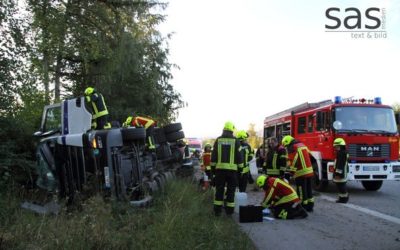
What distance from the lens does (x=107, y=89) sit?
18.8m

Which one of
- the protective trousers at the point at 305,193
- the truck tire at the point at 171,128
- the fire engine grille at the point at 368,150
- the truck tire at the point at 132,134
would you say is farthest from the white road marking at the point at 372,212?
the truck tire at the point at 132,134

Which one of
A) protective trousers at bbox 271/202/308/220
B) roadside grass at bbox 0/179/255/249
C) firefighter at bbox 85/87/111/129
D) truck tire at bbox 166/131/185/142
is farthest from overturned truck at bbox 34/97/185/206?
truck tire at bbox 166/131/185/142

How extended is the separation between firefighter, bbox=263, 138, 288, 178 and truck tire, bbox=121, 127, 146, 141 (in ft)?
10.9

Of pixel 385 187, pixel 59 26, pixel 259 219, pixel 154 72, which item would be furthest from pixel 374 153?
pixel 154 72

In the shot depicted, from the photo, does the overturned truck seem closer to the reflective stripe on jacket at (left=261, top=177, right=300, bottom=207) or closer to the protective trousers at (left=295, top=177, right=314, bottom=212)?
the reflective stripe on jacket at (left=261, top=177, right=300, bottom=207)

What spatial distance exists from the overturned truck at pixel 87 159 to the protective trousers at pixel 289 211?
230 centimetres

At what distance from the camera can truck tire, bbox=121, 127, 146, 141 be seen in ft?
25.2

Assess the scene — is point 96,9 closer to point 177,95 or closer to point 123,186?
point 177,95

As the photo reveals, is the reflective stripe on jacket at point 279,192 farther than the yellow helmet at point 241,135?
No

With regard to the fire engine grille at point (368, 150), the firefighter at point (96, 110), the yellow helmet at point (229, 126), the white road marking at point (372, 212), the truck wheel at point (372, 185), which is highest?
the firefighter at point (96, 110)

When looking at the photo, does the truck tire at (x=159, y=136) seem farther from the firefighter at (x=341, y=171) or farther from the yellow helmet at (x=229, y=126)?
the firefighter at (x=341, y=171)

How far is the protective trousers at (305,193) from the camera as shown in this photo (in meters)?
9.55

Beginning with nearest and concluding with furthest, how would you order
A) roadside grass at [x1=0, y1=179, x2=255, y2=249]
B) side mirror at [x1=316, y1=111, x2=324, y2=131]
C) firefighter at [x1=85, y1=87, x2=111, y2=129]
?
roadside grass at [x1=0, y1=179, x2=255, y2=249] → firefighter at [x1=85, y1=87, x2=111, y2=129] → side mirror at [x1=316, y1=111, x2=324, y2=131]

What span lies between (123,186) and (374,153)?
8036mm
